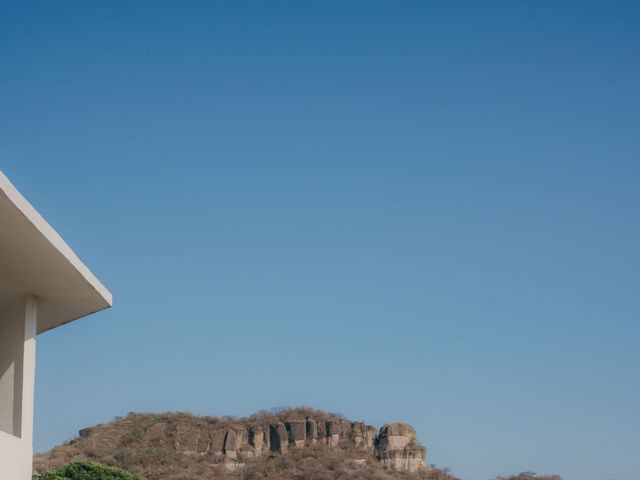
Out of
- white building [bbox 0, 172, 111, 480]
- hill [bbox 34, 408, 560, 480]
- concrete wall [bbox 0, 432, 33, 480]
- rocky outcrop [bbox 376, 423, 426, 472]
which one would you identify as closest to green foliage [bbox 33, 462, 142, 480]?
white building [bbox 0, 172, 111, 480]

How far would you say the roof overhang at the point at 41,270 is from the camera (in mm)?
8727

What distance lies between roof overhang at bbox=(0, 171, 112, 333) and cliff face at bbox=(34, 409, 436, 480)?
71536mm

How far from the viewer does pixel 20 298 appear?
436 inches

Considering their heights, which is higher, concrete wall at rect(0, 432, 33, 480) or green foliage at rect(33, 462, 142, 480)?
green foliage at rect(33, 462, 142, 480)

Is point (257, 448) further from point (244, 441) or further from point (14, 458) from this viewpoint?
point (14, 458)

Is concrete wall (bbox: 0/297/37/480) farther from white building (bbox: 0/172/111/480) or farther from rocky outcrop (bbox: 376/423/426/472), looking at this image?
rocky outcrop (bbox: 376/423/426/472)

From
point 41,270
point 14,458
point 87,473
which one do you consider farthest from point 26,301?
point 87,473

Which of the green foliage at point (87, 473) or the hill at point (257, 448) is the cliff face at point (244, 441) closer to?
the hill at point (257, 448)

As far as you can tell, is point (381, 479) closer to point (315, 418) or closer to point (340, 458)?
point (340, 458)

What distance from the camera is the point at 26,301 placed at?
1098 cm

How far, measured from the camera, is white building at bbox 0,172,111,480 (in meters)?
9.23

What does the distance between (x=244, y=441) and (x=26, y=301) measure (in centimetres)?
8154

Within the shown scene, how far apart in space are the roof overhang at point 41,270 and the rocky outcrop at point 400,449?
74931 millimetres

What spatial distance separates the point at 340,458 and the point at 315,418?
804 cm
